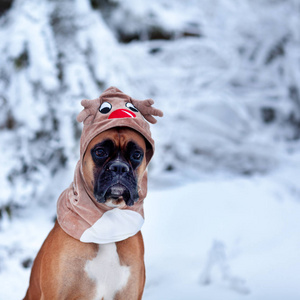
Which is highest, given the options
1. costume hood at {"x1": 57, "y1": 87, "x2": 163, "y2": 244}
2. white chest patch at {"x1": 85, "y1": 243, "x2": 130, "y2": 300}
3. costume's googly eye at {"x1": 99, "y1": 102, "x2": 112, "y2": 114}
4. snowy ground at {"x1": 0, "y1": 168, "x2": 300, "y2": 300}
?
costume's googly eye at {"x1": 99, "y1": 102, "x2": 112, "y2": 114}

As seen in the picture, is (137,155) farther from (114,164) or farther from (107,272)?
(107,272)

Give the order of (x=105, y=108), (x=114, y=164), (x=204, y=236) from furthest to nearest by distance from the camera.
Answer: (x=204, y=236), (x=105, y=108), (x=114, y=164)

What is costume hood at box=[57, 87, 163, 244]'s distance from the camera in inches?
53.5

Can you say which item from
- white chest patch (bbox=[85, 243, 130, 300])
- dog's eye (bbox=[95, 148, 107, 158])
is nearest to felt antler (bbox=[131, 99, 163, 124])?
dog's eye (bbox=[95, 148, 107, 158])

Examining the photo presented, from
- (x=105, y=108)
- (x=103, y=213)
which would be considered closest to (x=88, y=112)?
(x=105, y=108)

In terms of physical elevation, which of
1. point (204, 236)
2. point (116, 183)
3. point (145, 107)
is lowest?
point (204, 236)

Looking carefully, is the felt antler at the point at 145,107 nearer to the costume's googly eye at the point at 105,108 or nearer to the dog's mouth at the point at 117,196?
the costume's googly eye at the point at 105,108

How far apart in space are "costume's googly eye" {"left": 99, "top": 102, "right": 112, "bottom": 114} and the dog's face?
0.07 meters

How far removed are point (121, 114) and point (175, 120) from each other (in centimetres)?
217

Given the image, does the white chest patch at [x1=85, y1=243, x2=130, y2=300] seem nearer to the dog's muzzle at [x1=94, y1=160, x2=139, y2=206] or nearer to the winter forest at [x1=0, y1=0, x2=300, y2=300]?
the dog's muzzle at [x1=94, y1=160, x2=139, y2=206]

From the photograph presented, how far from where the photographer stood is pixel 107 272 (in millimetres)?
1408

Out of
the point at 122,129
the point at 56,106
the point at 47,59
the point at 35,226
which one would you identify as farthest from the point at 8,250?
the point at 122,129

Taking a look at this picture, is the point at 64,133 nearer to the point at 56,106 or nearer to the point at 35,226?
the point at 56,106

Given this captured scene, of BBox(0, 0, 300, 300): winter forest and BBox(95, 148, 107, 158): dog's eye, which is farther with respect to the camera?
BBox(0, 0, 300, 300): winter forest
